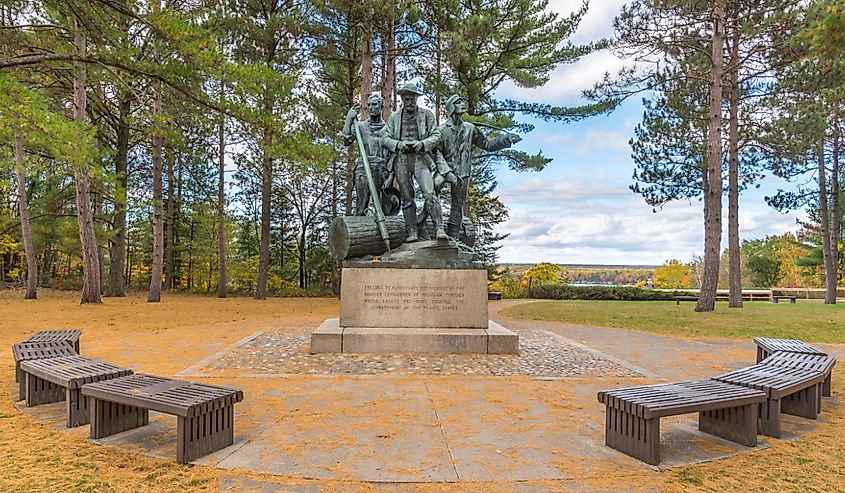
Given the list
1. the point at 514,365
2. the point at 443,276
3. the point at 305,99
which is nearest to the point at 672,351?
the point at 514,365

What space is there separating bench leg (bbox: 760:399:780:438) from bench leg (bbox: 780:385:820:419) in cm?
75

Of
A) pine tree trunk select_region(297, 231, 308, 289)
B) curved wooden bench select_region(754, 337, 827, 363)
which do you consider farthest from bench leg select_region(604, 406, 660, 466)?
pine tree trunk select_region(297, 231, 308, 289)

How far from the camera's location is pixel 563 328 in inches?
472

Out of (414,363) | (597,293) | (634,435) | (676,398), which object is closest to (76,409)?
(414,363)

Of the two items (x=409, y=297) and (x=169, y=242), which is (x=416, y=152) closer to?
(x=409, y=297)

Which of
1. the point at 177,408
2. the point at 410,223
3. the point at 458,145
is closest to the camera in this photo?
the point at 177,408

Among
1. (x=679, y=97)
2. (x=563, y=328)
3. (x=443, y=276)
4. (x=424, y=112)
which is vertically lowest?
(x=563, y=328)

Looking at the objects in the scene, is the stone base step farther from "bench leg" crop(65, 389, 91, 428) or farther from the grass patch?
the grass patch

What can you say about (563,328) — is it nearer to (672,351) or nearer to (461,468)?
(672,351)

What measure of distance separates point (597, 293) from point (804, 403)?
22495 millimetres

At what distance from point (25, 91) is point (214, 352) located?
5.20m

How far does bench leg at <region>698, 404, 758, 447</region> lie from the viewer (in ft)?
12.3

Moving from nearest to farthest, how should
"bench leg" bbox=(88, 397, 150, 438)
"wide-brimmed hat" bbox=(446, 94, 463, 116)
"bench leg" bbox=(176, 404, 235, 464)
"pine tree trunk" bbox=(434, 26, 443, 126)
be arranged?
"bench leg" bbox=(176, 404, 235, 464)
"bench leg" bbox=(88, 397, 150, 438)
"wide-brimmed hat" bbox=(446, 94, 463, 116)
"pine tree trunk" bbox=(434, 26, 443, 126)

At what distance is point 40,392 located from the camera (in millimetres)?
4656
